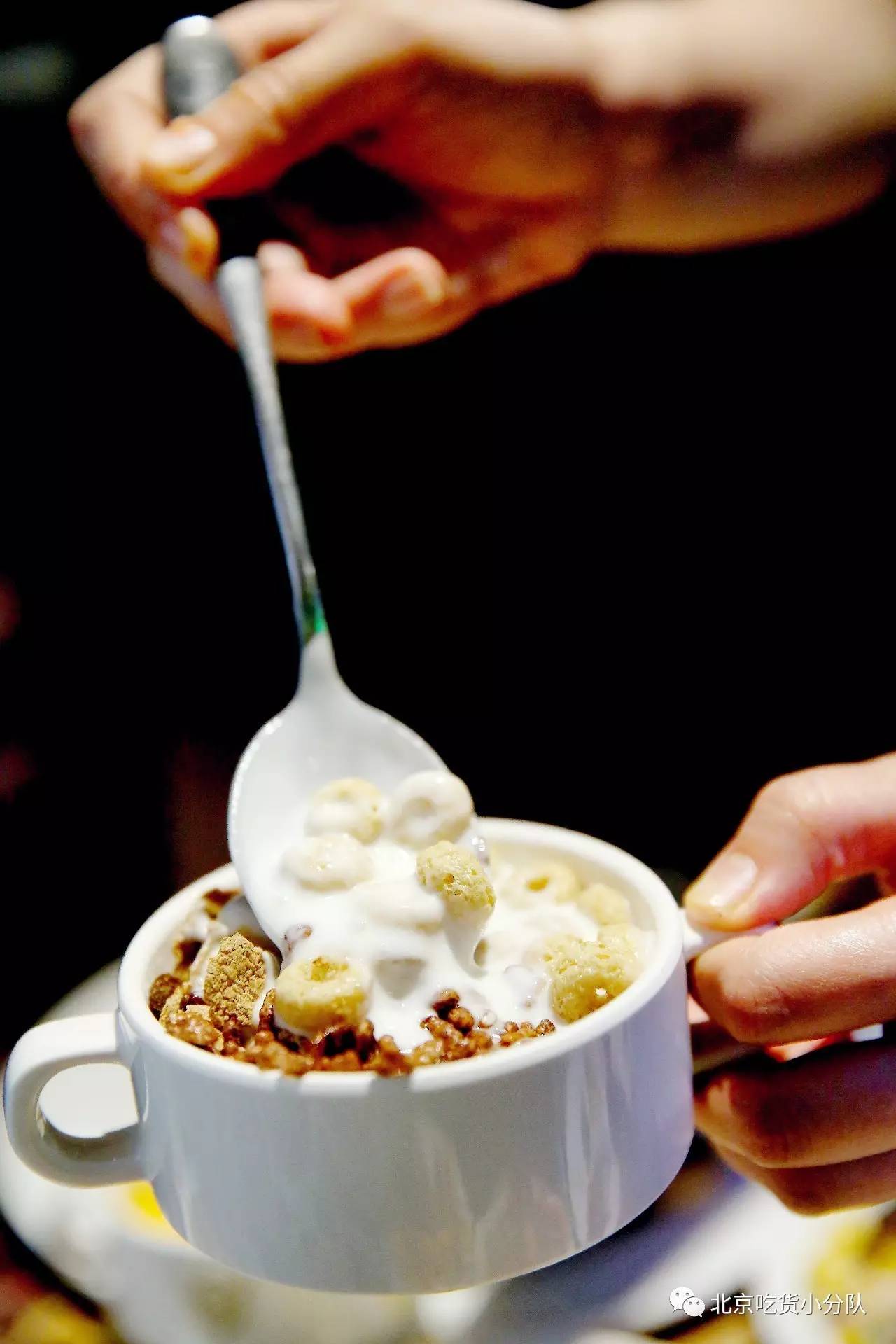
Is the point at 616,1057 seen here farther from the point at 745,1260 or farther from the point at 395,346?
the point at 395,346

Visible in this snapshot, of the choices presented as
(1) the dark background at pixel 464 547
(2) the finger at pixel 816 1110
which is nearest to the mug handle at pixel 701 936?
(2) the finger at pixel 816 1110

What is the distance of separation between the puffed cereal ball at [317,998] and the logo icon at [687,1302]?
32 cm

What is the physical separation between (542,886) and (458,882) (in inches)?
4.3

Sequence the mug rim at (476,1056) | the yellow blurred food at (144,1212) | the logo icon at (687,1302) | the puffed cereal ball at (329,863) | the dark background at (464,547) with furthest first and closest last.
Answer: the dark background at (464,547)
the yellow blurred food at (144,1212)
the logo icon at (687,1302)
the puffed cereal ball at (329,863)
the mug rim at (476,1056)

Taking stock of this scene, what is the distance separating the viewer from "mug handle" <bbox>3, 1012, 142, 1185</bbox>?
0.46 m

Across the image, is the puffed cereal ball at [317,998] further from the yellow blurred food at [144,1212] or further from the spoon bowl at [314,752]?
the yellow blurred food at [144,1212]

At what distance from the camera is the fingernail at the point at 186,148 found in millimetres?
635

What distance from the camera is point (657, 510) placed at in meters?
0.88

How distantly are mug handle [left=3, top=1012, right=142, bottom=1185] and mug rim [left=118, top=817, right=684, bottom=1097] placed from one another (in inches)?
0.9

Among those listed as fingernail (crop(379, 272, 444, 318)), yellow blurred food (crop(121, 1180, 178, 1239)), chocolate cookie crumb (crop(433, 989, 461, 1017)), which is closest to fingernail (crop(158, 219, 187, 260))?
fingernail (crop(379, 272, 444, 318))

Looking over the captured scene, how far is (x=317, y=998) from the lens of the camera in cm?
42

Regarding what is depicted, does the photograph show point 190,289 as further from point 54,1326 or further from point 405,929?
point 54,1326

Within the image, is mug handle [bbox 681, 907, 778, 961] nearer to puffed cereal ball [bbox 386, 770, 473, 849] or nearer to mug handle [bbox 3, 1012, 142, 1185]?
puffed cereal ball [bbox 386, 770, 473, 849]

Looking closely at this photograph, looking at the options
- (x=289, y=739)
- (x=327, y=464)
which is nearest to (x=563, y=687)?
(x=327, y=464)
